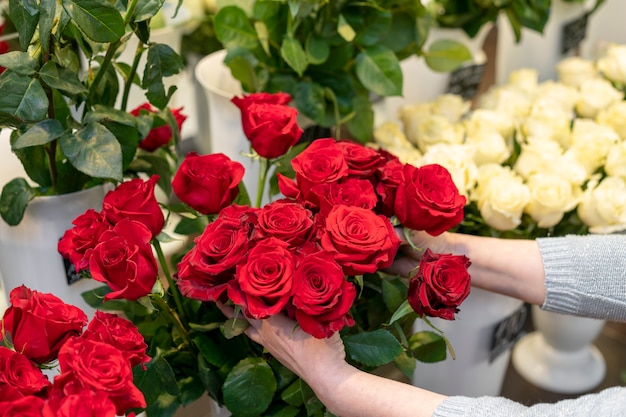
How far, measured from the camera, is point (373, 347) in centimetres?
73

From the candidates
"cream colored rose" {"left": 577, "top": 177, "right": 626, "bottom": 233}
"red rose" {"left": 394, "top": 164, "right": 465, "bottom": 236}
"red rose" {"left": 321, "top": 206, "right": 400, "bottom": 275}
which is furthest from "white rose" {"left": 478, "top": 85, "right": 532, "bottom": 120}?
"red rose" {"left": 321, "top": 206, "right": 400, "bottom": 275}

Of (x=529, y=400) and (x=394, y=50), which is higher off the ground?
(x=394, y=50)

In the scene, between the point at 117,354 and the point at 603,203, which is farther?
the point at 603,203

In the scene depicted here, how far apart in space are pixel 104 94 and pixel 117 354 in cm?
39

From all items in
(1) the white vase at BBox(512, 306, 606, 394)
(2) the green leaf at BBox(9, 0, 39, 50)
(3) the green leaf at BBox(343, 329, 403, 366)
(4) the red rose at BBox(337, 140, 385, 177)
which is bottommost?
(1) the white vase at BBox(512, 306, 606, 394)

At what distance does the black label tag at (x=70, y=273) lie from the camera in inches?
34.5

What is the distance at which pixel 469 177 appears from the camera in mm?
1026

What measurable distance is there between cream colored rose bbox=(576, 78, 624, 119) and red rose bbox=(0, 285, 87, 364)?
106 cm

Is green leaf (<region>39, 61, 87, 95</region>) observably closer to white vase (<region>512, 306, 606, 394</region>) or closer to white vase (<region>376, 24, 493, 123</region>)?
white vase (<region>376, 24, 493, 123</region>)

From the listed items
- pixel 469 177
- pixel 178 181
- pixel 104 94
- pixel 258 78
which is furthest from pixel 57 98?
pixel 469 177

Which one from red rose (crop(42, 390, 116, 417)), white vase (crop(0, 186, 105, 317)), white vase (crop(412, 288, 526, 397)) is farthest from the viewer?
white vase (crop(412, 288, 526, 397))

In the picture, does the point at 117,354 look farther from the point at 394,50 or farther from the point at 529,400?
the point at 529,400

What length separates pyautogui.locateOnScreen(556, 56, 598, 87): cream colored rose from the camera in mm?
1490

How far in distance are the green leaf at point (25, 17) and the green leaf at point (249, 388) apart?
0.39 metres
